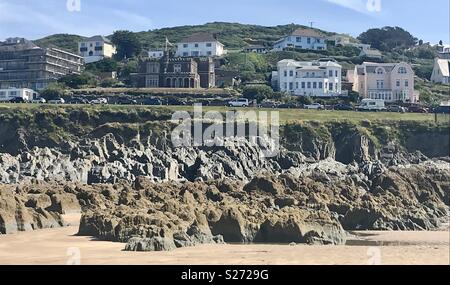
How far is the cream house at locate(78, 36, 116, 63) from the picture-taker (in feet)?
424

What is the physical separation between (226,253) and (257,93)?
64311 millimetres

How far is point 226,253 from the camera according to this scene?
24.7 m

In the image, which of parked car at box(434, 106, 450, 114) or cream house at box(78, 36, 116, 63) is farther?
cream house at box(78, 36, 116, 63)

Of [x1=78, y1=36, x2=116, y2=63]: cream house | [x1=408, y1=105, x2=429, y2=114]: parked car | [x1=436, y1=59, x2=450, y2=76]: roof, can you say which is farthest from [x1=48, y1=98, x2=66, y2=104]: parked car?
[x1=436, y1=59, x2=450, y2=76]: roof

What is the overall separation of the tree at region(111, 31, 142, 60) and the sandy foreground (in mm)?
98034

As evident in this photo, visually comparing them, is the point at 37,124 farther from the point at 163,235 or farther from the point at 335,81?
the point at 163,235

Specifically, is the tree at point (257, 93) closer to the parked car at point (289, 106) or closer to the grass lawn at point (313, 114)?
the parked car at point (289, 106)

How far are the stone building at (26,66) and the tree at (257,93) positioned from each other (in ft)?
99.9

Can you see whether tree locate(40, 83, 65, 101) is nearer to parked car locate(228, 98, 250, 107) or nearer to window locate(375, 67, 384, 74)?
parked car locate(228, 98, 250, 107)

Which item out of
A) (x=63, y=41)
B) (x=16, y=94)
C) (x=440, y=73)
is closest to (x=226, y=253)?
(x=16, y=94)

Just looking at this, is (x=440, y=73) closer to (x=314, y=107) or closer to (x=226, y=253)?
(x=314, y=107)

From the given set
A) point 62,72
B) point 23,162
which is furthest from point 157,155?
point 62,72

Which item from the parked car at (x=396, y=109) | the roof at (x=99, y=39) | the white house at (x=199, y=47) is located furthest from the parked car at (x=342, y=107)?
the roof at (x=99, y=39)

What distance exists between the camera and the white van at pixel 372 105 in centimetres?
8172
